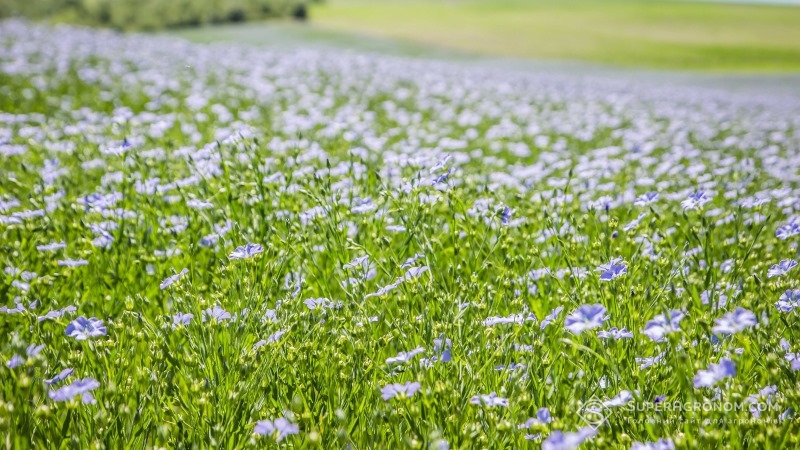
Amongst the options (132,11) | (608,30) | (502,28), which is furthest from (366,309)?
(608,30)

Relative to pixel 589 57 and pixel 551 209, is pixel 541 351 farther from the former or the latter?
pixel 589 57

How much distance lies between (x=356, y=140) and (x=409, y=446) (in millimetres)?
3657

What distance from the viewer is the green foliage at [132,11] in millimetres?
25828

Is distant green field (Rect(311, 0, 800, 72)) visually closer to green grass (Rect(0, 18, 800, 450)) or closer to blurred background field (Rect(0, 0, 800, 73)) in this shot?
blurred background field (Rect(0, 0, 800, 73))

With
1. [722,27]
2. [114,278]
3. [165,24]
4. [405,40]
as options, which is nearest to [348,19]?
[405,40]

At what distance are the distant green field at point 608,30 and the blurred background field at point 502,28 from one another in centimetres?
6

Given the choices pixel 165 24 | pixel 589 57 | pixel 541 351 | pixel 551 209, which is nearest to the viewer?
pixel 541 351

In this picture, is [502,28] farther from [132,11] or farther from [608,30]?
[132,11]

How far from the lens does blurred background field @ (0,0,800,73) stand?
2630 cm

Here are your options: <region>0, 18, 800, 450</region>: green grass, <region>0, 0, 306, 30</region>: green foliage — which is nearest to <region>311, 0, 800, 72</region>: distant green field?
<region>0, 0, 306, 30</region>: green foliage

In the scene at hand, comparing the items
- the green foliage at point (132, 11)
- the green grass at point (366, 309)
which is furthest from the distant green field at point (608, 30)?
the green grass at point (366, 309)

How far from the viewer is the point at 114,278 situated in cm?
283

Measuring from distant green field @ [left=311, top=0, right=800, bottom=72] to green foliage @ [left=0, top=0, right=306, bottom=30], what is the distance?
4.61 metres

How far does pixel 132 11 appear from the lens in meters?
27.2
